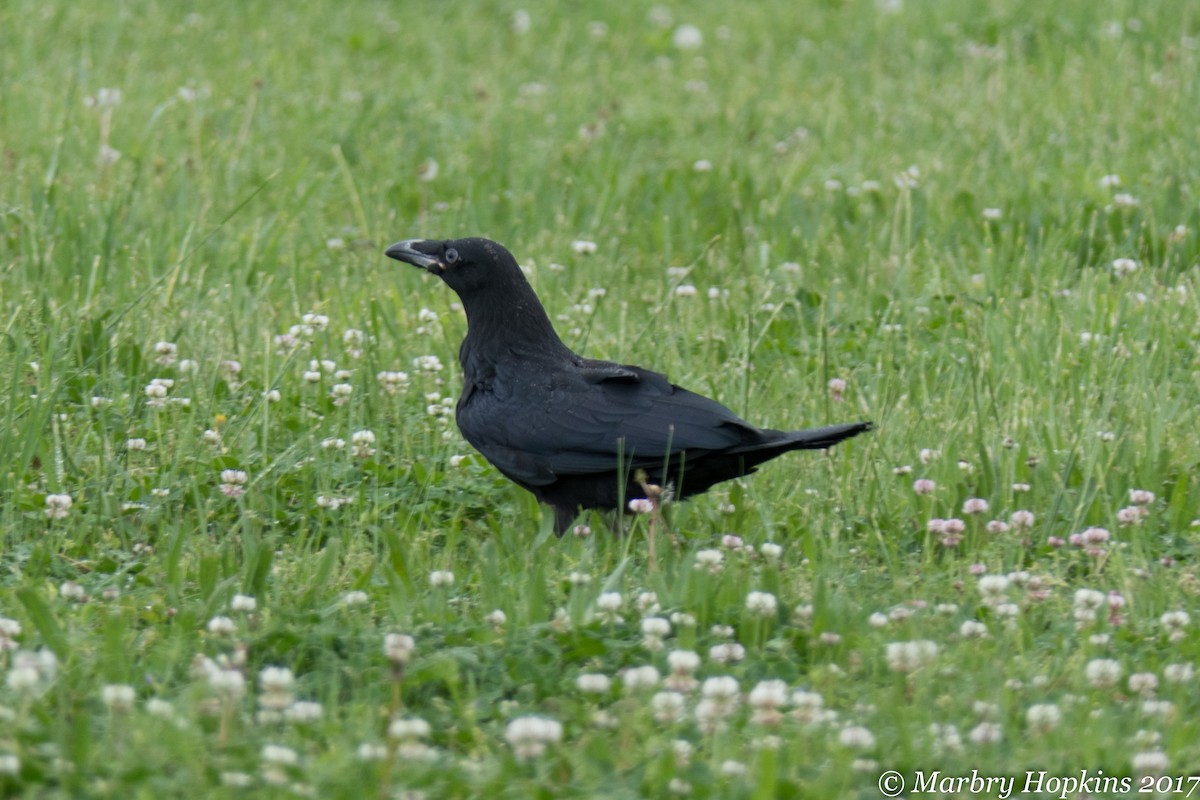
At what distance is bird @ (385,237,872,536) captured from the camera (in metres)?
4.24

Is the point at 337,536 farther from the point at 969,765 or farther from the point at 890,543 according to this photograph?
the point at 969,765

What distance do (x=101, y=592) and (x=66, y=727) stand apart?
0.92m

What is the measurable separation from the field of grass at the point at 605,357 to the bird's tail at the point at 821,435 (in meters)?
0.29

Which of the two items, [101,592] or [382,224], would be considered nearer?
[101,592]

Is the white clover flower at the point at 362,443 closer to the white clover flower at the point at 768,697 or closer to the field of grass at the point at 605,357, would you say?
the field of grass at the point at 605,357

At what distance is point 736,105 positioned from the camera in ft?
30.2

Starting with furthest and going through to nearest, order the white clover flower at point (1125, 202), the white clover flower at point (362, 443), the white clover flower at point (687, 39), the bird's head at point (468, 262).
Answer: the white clover flower at point (687, 39), the white clover flower at point (1125, 202), the bird's head at point (468, 262), the white clover flower at point (362, 443)

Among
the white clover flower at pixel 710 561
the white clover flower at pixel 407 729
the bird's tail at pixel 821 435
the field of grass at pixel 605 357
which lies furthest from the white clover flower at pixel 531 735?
the bird's tail at pixel 821 435

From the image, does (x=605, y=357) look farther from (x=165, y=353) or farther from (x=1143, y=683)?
(x=1143, y=683)

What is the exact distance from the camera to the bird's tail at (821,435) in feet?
13.3

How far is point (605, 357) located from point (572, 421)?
1.30m

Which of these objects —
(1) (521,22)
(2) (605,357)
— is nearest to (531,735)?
(2) (605,357)

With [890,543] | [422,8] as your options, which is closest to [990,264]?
[890,543]

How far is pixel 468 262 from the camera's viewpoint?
4.96m
